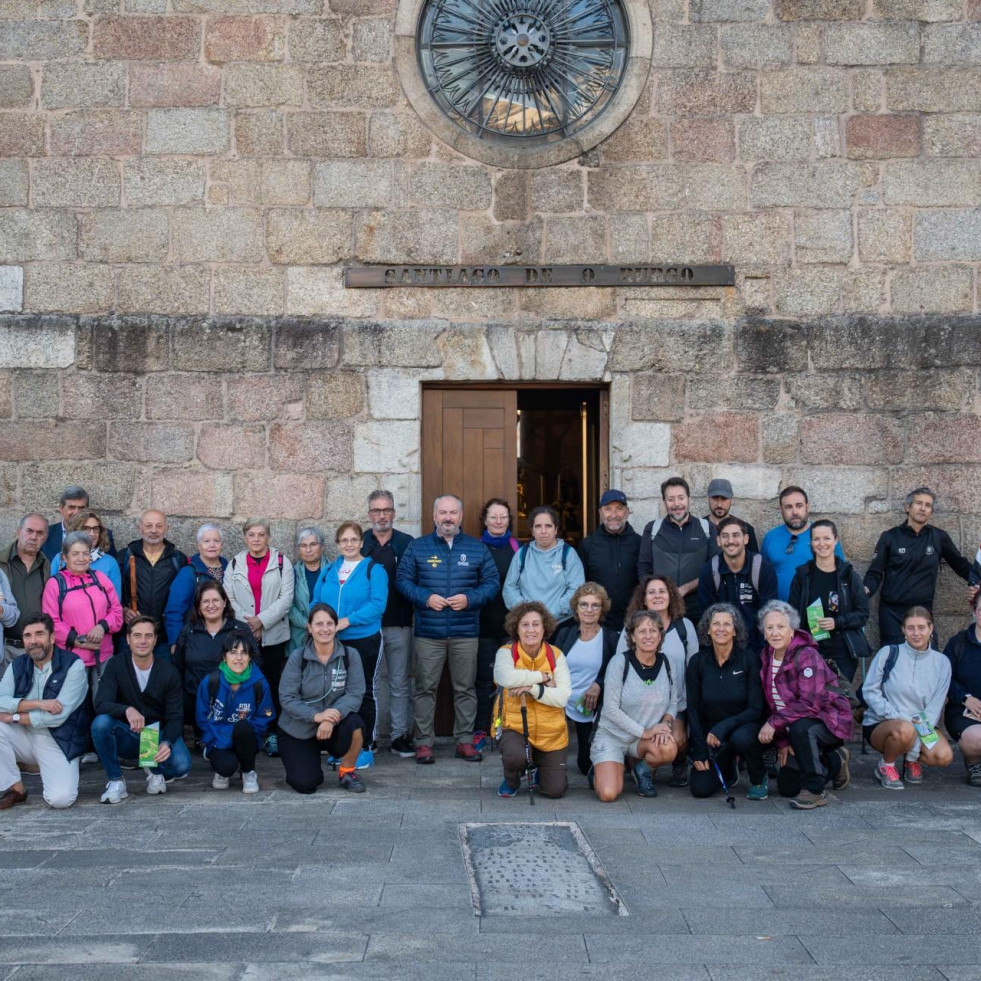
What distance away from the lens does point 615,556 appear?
7438mm

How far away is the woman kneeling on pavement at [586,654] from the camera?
6.78 metres

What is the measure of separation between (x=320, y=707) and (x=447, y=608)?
3.67 ft

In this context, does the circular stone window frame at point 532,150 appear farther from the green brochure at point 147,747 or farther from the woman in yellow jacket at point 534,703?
the green brochure at point 147,747

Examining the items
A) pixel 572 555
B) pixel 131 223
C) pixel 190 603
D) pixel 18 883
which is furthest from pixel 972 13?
pixel 18 883

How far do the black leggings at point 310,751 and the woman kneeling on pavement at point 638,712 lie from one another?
1.35 meters

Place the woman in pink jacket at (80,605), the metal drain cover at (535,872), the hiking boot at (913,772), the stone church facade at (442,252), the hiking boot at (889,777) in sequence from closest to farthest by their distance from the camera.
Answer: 1. the metal drain cover at (535,872)
2. the hiking boot at (889,777)
3. the hiking boot at (913,772)
4. the woman in pink jacket at (80,605)
5. the stone church facade at (442,252)

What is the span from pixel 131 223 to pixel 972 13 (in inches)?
227

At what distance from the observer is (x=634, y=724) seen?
6.36 metres

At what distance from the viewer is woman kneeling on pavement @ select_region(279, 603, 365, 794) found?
21.0 ft

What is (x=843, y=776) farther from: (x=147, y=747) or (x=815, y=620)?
(x=147, y=747)

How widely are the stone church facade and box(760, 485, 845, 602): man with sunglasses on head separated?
1.24ft

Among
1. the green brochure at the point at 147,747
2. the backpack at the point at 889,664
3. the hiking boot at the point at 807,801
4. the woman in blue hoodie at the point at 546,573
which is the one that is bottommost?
the hiking boot at the point at 807,801

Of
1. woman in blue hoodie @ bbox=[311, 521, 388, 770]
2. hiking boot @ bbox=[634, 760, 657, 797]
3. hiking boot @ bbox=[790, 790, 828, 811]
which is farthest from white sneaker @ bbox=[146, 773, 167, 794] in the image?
hiking boot @ bbox=[790, 790, 828, 811]

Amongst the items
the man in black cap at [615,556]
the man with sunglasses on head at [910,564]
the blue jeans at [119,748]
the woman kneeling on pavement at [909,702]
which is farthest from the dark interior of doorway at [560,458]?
the blue jeans at [119,748]
